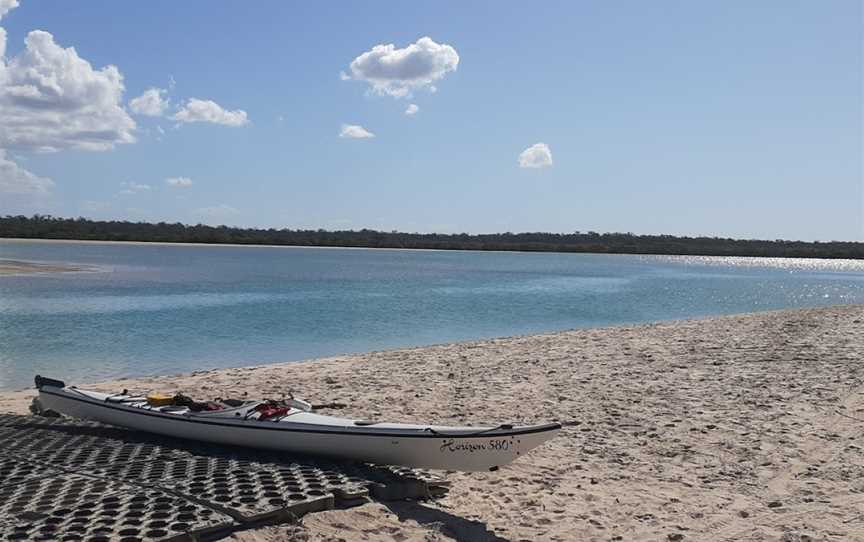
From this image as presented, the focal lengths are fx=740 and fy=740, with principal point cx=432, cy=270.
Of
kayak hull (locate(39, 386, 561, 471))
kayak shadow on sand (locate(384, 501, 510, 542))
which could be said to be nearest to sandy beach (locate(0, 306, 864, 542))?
kayak shadow on sand (locate(384, 501, 510, 542))

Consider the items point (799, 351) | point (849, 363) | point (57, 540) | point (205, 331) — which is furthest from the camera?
point (205, 331)

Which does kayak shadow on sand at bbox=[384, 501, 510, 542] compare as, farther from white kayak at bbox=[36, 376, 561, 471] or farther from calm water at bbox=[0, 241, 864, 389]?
calm water at bbox=[0, 241, 864, 389]

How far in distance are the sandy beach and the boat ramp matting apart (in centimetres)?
22

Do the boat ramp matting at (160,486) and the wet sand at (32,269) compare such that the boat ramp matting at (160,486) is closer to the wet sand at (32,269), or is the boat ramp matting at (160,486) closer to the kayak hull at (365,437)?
the kayak hull at (365,437)

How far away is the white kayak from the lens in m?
6.42

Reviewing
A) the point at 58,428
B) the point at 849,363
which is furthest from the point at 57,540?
the point at 849,363

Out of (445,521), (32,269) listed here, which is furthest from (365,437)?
(32,269)

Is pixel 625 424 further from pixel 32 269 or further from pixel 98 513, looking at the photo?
pixel 32 269

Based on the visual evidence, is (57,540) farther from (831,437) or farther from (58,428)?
(831,437)

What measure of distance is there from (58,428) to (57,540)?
3.92 metres

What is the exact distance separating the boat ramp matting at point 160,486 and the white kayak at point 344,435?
0.13 metres

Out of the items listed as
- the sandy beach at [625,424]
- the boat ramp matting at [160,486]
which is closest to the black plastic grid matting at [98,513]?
the boat ramp matting at [160,486]

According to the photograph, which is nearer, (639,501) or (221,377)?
(639,501)

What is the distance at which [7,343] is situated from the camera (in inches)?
725
